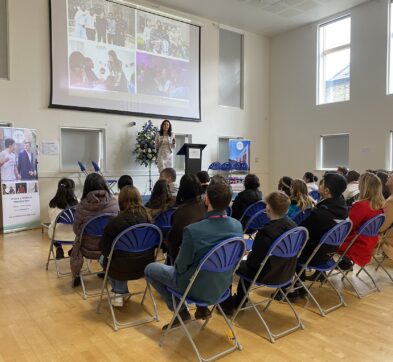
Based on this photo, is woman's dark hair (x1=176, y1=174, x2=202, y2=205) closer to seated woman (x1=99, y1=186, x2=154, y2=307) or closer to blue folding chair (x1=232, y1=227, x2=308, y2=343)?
seated woman (x1=99, y1=186, x2=154, y2=307)

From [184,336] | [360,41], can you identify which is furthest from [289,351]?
[360,41]

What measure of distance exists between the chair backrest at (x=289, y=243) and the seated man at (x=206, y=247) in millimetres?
308

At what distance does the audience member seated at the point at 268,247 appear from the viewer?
2592 millimetres

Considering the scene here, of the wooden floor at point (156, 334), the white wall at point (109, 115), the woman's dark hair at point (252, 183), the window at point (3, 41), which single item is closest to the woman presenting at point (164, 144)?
the white wall at point (109, 115)

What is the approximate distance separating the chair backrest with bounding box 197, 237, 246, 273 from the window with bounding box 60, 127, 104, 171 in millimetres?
6064

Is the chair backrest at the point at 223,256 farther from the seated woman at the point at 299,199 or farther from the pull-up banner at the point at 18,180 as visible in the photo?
the pull-up banner at the point at 18,180

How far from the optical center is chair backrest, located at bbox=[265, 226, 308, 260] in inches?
97.3

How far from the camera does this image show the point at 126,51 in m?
8.12

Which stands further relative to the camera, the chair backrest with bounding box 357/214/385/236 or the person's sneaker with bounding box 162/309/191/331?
the chair backrest with bounding box 357/214/385/236

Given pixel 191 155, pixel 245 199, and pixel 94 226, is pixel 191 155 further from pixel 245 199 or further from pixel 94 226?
pixel 94 226

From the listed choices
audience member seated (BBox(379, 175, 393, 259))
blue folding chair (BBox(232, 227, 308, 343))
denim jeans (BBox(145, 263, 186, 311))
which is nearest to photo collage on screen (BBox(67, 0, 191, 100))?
denim jeans (BBox(145, 263, 186, 311))

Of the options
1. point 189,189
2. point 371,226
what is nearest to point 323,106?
point 371,226

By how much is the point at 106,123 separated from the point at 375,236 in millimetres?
6162

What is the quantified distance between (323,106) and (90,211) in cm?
800
